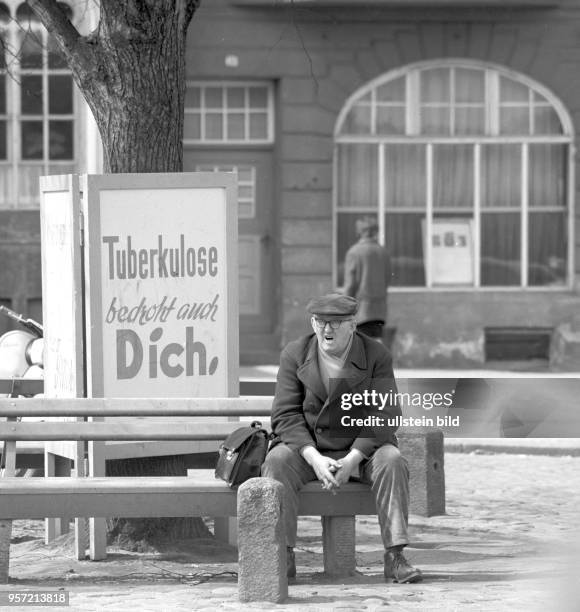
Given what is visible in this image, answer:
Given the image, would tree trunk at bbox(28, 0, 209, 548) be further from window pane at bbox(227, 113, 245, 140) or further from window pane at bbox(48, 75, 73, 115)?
window pane at bbox(48, 75, 73, 115)

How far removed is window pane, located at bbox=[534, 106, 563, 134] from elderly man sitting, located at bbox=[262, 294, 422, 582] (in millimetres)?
12279

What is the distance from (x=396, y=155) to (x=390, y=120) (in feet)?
1.48

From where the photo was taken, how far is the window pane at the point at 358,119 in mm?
18781

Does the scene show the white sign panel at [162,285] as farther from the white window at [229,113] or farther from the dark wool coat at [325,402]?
the white window at [229,113]

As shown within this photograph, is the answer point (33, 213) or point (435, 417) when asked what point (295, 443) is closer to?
point (435, 417)

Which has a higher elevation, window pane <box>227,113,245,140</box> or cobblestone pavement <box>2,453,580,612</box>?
window pane <box>227,113,245,140</box>

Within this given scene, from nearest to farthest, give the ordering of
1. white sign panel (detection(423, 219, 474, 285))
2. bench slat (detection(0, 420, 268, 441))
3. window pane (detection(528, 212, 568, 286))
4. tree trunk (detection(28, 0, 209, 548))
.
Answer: bench slat (detection(0, 420, 268, 441)) → tree trunk (detection(28, 0, 209, 548)) → white sign panel (detection(423, 219, 474, 285)) → window pane (detection(528, 212, 568, 286))

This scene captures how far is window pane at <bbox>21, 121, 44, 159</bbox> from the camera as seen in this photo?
62.4 feet

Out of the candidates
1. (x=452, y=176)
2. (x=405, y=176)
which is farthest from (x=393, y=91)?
(x=452, y=176)

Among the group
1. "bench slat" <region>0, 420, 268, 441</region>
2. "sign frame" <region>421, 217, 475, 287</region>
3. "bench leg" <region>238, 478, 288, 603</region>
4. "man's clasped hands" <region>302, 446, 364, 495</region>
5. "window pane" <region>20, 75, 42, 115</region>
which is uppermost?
"window pane" <region>20, 75, 42, 115</region>

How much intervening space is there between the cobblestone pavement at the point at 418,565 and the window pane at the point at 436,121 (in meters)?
9.10

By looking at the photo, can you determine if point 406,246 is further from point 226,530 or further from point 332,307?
point 332,307

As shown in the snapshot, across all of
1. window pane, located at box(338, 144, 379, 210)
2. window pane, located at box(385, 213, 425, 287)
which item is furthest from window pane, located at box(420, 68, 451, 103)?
window pane, located at box(385, 213, 425, 287)

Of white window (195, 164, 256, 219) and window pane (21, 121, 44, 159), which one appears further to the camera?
white window (195, 164, 256, 219)
